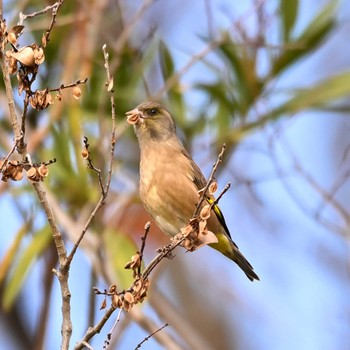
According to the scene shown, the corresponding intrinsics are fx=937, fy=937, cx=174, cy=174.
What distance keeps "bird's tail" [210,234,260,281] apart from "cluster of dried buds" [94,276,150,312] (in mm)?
1530

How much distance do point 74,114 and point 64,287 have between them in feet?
9.59

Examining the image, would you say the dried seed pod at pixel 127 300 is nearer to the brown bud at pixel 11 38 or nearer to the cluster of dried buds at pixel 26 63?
the cluster of dried buds at pixel 26 63

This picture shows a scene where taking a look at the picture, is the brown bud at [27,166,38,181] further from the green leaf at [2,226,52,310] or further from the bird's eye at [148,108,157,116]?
the green leaf at [2,226,52,310]

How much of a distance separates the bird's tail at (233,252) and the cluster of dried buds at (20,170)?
5.76 ft

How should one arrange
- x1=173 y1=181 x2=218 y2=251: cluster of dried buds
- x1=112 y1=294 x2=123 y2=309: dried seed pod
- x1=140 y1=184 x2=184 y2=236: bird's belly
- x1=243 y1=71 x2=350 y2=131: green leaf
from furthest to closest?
x1=243 y1=71 x2=350 y2=131: green leaf, x1=140 y1=184 x2=184 y2=236: bird's belly, x1=173 y1=181 x2=218 y2=251: cluster of dried buds, x1=112 y1=294 x2=123 y2=309: dried seed pod

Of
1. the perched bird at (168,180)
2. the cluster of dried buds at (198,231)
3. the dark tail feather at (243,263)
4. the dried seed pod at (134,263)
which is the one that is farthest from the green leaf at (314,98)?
the dried seed pod at (134,263)

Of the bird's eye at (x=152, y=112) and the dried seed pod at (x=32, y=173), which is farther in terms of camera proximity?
Answer: the bird's eye at (x=152, y=112)

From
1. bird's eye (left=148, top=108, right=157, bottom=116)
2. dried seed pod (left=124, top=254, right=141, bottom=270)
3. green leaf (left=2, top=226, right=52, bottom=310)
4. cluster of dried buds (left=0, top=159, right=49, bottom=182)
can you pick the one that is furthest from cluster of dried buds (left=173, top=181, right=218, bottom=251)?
green leaf (left=2, top=226, right=52, bottom=310)

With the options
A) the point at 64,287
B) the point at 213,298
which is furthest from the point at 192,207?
the point at 213,298

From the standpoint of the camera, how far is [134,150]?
677cm

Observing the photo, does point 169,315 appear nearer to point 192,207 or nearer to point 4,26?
point 192,207

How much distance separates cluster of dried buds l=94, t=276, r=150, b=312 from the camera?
2758 mm

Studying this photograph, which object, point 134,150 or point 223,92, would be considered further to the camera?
point 134,150

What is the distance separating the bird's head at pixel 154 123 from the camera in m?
4.44
